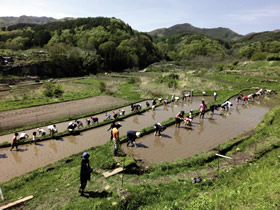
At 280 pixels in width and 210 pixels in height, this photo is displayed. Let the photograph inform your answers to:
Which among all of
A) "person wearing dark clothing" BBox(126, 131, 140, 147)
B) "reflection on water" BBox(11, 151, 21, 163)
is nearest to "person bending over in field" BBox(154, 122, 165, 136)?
"person wearing dark clothing" BBox(126, 131, 140, 147)

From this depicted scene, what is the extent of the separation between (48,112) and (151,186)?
19.9 m

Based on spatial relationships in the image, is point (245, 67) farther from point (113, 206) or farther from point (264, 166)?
point (113, 206)

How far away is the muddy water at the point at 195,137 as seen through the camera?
40.1 ft

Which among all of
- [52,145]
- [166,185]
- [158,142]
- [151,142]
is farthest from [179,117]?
[52,145]

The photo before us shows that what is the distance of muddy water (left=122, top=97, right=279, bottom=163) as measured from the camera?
481 inches

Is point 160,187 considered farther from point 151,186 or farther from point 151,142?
point 151,142

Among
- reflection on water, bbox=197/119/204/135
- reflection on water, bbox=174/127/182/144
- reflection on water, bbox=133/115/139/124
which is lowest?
reflection on water, bbox=133/115/139/124

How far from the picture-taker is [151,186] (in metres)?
8.13

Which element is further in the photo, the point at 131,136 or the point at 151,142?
the point at 151,142

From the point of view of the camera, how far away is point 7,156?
12.5m

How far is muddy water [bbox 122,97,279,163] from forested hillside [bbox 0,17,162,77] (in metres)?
61.1

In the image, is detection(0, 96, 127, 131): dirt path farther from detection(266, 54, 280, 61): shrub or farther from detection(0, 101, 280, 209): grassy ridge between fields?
detection(266, 54, 280, 61): shrub

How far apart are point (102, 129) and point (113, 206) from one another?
443 inches

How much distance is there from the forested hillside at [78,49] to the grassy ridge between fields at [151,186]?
202 feet
